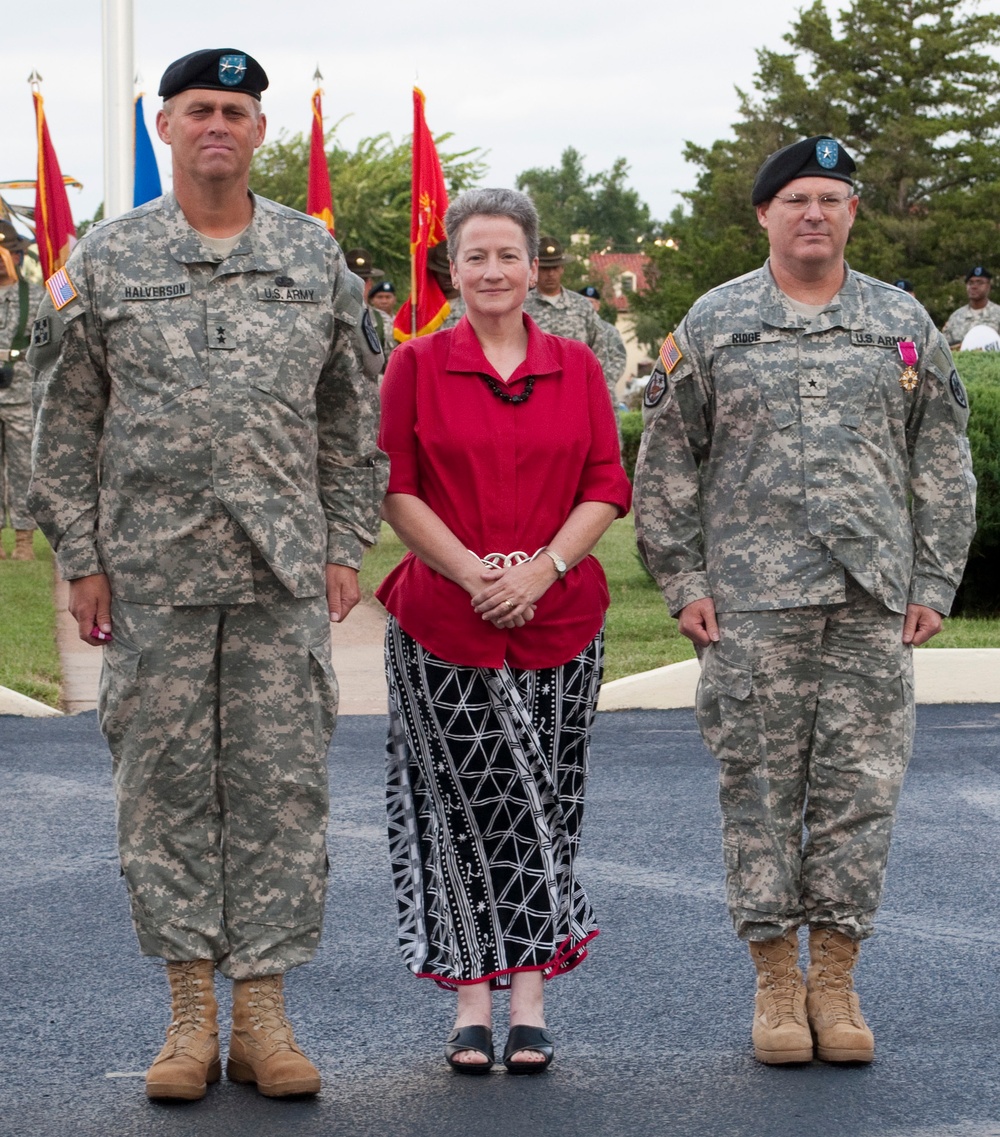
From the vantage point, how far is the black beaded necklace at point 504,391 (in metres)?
4.17

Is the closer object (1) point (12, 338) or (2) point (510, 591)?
(2) point (510, 591)

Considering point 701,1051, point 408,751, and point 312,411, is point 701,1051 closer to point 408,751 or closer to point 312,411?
point 408,751

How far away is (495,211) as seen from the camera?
4145 mm

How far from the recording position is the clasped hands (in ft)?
13.3

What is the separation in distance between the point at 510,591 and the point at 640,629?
6497mm

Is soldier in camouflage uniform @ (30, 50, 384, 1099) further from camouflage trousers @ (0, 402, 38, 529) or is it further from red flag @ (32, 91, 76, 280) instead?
red flag @ (32, 91, 76, 280)

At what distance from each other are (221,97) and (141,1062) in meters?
2.16

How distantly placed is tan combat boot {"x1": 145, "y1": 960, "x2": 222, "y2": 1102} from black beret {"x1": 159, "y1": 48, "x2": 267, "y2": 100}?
191 centimetres

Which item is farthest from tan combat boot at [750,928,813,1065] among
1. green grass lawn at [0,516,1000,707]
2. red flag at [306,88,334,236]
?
red flag at [306,88,334,236]

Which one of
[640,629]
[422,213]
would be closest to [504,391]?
[640,629]

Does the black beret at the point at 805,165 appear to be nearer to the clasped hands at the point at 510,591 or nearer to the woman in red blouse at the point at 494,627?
the woman in red blouse at the point at 494,627

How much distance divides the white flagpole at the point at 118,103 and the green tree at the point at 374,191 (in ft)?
102

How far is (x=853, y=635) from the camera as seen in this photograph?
13.8ft

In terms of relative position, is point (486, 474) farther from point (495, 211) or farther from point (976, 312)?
point (976, 312)
